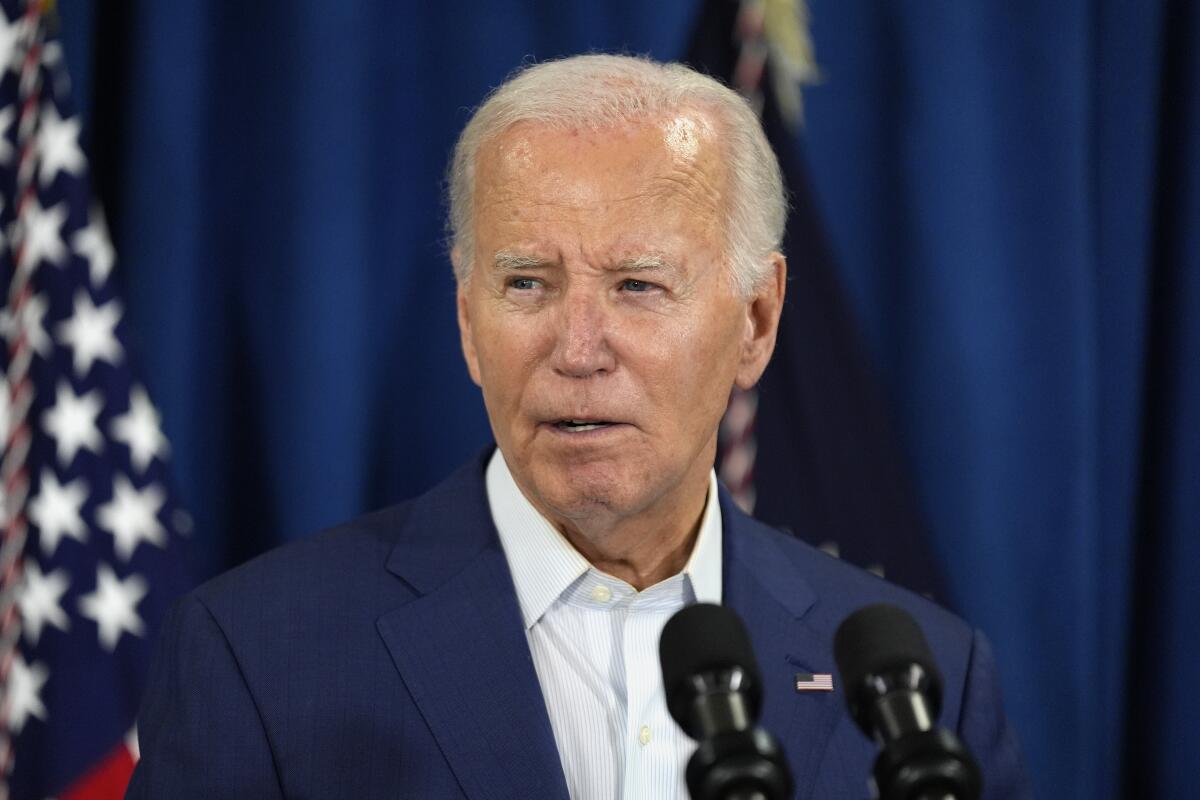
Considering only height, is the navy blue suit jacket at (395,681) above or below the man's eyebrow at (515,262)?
below

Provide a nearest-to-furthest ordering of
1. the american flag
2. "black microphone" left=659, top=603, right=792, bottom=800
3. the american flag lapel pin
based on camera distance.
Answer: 1. "black microphone" left=659, top=603, right=792, bottom=800
2. the american flag lapel pin
3. the american flag

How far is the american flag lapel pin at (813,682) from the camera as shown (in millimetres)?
1941

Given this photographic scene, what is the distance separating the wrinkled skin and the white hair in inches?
1.0

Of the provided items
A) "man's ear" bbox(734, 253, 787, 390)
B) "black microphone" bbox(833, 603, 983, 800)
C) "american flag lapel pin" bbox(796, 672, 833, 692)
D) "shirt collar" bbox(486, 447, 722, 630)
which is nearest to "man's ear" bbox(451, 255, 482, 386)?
"shirt collar" bbox(486, 447, 722, 630)

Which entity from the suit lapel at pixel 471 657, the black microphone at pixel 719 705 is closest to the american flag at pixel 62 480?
the suit lapel at pixel 471 657

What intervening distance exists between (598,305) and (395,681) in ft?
1.87

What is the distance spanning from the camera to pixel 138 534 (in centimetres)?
247

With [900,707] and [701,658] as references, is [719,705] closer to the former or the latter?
[701,658]

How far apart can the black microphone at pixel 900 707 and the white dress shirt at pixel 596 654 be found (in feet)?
2.07

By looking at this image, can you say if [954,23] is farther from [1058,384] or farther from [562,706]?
[562,706]

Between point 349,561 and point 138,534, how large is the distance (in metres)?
0.73

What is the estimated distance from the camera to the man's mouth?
1790 millimetres

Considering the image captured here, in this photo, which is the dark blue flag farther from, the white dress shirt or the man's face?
the man's face

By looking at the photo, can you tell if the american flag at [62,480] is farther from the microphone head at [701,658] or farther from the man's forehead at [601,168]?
the microphone head at [701,658]
